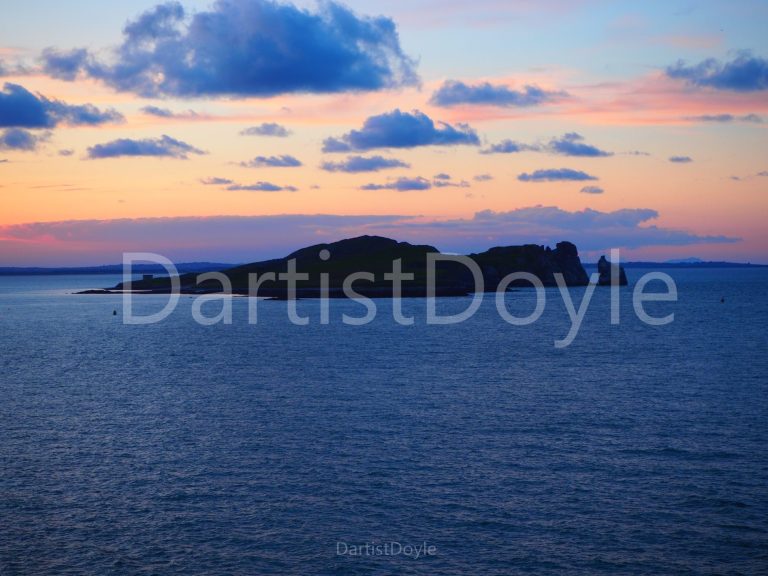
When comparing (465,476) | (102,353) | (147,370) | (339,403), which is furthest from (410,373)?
(102,353)

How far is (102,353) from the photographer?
92.2 m

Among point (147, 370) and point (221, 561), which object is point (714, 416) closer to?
point (221, 561)

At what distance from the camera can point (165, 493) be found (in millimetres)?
35438

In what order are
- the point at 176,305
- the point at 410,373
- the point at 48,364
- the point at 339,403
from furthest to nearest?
1. the point at 176,305
2. the point at 48,364
3. the point at 410,373
4. the point at 339,403

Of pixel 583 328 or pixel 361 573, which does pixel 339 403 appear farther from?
pixel 583 328

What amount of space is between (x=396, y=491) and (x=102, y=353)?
6565cm

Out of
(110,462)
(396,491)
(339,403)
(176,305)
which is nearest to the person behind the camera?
(396,491)

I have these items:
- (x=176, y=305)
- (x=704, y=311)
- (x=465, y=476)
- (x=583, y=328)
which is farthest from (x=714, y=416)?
(x=176, y=305)

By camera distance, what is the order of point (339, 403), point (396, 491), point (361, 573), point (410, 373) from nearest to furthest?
point (361, 573), point (396, 491), point (339, 403), point (410, 373)

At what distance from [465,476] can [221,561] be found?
42.7ft

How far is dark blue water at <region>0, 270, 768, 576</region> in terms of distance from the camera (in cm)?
2931

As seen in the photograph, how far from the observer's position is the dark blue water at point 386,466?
29.3m

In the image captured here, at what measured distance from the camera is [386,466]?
39094 millimetres

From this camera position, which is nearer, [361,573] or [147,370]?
[361,573]
